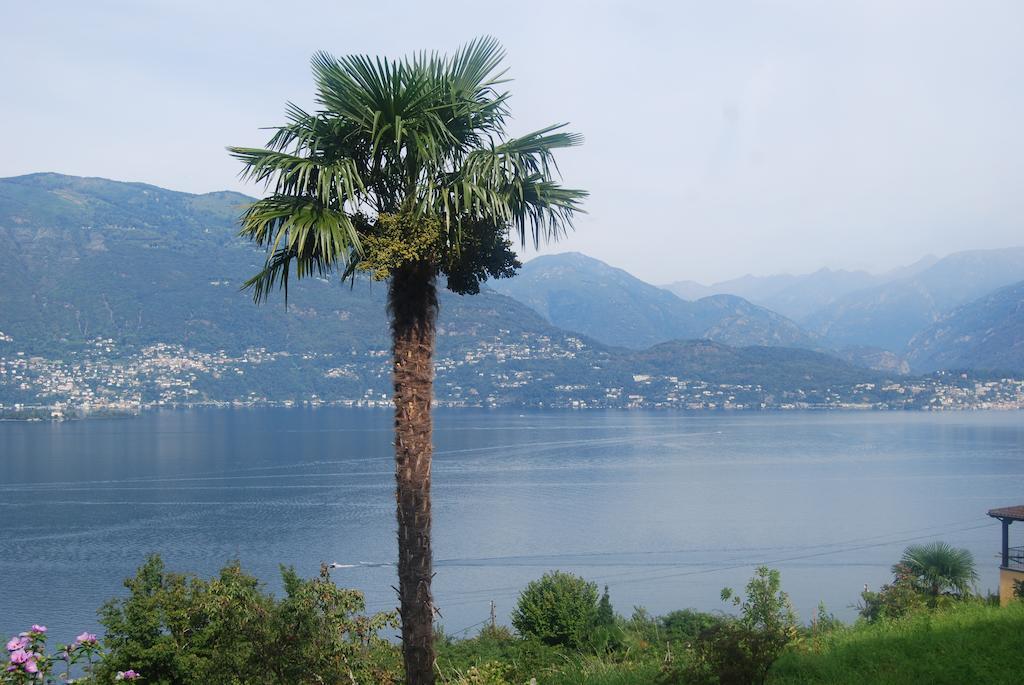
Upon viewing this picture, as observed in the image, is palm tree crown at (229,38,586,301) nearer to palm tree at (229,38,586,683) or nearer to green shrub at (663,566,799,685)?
palm tree at (229,38,586,683)

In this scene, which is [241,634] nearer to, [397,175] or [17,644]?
[17,644]

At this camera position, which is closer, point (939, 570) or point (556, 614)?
point (556, 614)

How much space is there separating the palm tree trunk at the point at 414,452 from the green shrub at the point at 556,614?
1585cm

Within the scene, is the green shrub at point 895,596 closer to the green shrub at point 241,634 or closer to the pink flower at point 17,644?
the green shrub at point 241,634

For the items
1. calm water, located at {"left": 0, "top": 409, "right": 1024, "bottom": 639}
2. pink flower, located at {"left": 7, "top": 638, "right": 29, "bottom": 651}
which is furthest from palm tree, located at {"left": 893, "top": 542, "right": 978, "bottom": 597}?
pink flower, located at {"left": 7, "top": 638, "right": 29, "bottom": 651}

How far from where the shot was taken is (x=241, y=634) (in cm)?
874

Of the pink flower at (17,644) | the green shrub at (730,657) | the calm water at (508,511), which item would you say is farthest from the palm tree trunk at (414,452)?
the calm water at (508,511)

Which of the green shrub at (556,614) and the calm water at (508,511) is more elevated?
the green shrub at (556,614)

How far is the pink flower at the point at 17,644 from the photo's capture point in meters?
7.11

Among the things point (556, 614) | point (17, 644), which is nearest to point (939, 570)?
point (556, 614)

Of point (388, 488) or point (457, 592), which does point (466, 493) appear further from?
point (457, 592)

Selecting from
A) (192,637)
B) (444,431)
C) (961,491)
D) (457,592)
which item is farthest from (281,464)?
(192,637)

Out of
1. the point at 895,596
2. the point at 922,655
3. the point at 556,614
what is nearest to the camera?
the point at 922,655

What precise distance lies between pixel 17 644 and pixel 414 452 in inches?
140
